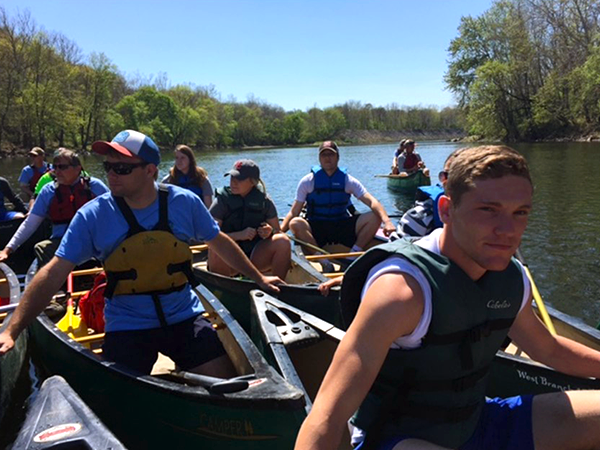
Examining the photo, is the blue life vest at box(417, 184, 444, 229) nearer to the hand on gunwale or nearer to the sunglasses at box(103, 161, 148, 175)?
the hand on gunwale

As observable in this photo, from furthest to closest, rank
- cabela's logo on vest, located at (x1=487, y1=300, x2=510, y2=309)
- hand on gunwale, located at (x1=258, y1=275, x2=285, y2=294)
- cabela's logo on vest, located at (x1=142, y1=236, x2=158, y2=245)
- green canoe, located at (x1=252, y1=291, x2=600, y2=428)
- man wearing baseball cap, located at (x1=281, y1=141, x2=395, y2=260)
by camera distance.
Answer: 1. man wearing baseball cap, located at (x1=281, y1=141, x2=395, y2=260)
2. hand on gunwale, located at (x1=258, y1=275, x2=285, y2=294)
3. green canoe, located at (x1=252, y1=291, x2=600, y2=428)
4. cabela's logo on vest, located at (x1=142, y1=236, x2=158, y2=245)
5. cabela's logo on vest, located at (x1=487, y1=300, x2=510, y2=309)

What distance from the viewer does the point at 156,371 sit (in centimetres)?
357

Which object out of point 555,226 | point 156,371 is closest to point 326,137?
point 555,226

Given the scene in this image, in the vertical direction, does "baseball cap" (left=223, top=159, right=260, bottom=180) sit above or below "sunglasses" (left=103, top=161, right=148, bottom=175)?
below

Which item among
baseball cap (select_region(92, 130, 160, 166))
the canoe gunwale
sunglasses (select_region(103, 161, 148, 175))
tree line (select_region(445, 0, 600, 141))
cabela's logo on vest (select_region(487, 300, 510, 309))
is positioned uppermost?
tree line (select_region(445, 0, 600, 141))

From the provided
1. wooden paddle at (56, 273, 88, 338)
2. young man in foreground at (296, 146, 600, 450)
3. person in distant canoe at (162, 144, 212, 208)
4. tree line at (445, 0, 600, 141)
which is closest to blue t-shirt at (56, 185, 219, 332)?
wooden paddle at (56, 273, 88, 338)

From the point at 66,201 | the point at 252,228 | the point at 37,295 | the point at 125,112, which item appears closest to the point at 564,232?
the point at 252,228

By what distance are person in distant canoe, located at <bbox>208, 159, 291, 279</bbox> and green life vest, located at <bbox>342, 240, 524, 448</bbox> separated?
3.52m

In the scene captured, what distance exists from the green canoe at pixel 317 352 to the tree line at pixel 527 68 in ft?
137

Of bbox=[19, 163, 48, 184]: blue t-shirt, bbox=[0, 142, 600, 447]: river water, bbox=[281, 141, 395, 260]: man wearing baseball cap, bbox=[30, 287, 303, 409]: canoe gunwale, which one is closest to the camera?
bbox=[30, 287, 303, 409]: canoe gunwale

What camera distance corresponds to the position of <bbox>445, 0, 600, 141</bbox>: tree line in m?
41.4

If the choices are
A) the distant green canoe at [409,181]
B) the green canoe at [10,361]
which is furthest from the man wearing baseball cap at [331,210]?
the distant green canoe at [409,181]

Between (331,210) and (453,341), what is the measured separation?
16.3ft

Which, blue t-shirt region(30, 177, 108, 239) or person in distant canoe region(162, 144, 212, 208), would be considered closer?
blue t-shirt region(30, 177, 108, 239)
